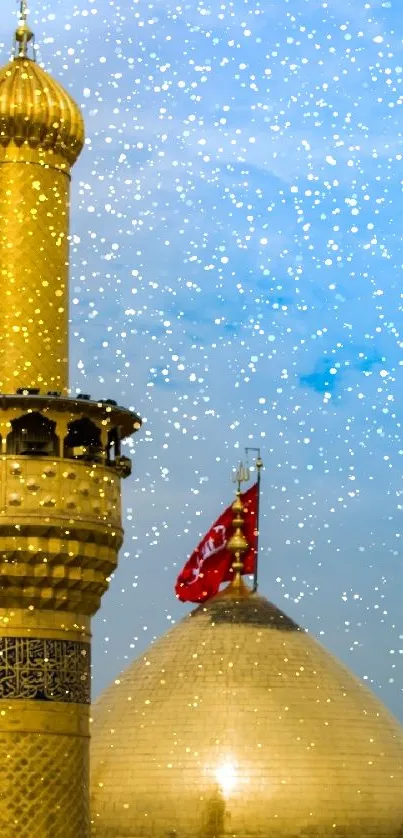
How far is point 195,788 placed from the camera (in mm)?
26109

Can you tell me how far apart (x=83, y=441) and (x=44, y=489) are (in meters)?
0.61

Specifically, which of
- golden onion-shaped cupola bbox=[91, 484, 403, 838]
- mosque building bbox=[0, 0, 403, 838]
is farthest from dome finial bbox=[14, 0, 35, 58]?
golden onion-shaped cupola bbox=[91, 484, 403, 838]

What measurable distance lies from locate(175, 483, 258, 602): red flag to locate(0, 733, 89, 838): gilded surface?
14502 mm

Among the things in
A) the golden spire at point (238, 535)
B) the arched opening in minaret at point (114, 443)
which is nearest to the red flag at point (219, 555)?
the golden spire at point (238, 535)

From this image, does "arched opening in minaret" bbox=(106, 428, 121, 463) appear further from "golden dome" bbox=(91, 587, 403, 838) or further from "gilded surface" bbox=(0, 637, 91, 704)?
"golden dome" bbox=(91, 587, 403, 838)

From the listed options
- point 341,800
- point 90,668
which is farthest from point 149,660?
point 90,668

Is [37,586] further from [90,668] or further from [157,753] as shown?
[157,753]

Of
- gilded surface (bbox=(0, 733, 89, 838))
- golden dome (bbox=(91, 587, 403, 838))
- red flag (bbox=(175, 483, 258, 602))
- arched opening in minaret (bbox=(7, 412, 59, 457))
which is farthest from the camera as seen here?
red flag (bbox=(175, 483, 258, 602))

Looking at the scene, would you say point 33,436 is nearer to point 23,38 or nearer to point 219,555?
point 23,38

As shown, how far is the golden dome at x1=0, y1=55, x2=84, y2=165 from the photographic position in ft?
46.1

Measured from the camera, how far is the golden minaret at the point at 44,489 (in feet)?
43.9

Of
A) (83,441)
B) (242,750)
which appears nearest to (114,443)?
(83,441)

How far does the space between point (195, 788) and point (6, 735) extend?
43.2 feet

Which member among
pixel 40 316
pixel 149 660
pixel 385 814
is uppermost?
pixel 40 316
